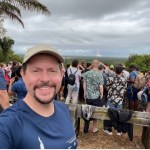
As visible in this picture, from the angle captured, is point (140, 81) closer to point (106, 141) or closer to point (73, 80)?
point (73, 80)

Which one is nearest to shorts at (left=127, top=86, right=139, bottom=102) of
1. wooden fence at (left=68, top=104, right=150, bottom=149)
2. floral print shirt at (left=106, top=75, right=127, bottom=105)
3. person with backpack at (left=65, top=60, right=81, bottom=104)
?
person with backpack at (left=65, top=60, right=81, bottom=104)

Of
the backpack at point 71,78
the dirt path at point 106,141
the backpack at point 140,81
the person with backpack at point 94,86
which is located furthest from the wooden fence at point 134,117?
the backpack at point 140,81

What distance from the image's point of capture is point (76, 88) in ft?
32.3

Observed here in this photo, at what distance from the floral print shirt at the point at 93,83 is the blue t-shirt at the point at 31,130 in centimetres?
543

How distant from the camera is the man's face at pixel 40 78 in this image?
6.53 ft

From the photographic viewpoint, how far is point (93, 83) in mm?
7629

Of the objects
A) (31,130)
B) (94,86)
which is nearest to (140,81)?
(94,86)

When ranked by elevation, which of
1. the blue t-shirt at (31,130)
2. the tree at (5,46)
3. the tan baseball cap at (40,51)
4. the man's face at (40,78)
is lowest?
the blue t-shirt at (31,130)

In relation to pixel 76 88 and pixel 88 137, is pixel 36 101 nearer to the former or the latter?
pixel 88 137

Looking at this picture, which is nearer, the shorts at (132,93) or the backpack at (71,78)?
the backpack at (71,78)

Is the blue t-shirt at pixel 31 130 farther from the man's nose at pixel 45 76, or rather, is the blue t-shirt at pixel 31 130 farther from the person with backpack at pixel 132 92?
the person with backpack at pixel 132 92

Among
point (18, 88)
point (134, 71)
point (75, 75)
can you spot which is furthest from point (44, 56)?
point (134, 71)

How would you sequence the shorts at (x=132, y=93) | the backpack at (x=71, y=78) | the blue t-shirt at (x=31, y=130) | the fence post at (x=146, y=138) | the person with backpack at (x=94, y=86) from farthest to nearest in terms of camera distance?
1. the shorts at (x=132, y=93)
2. the backpack at (x=71, y=78)
3. the person with backpack at (x=94, y=86)
4. the fence post at (x=146, y=138)
5. the blue t-shirt at (x=31, y=130)

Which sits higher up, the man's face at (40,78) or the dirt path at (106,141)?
the man's face at (40,78)
